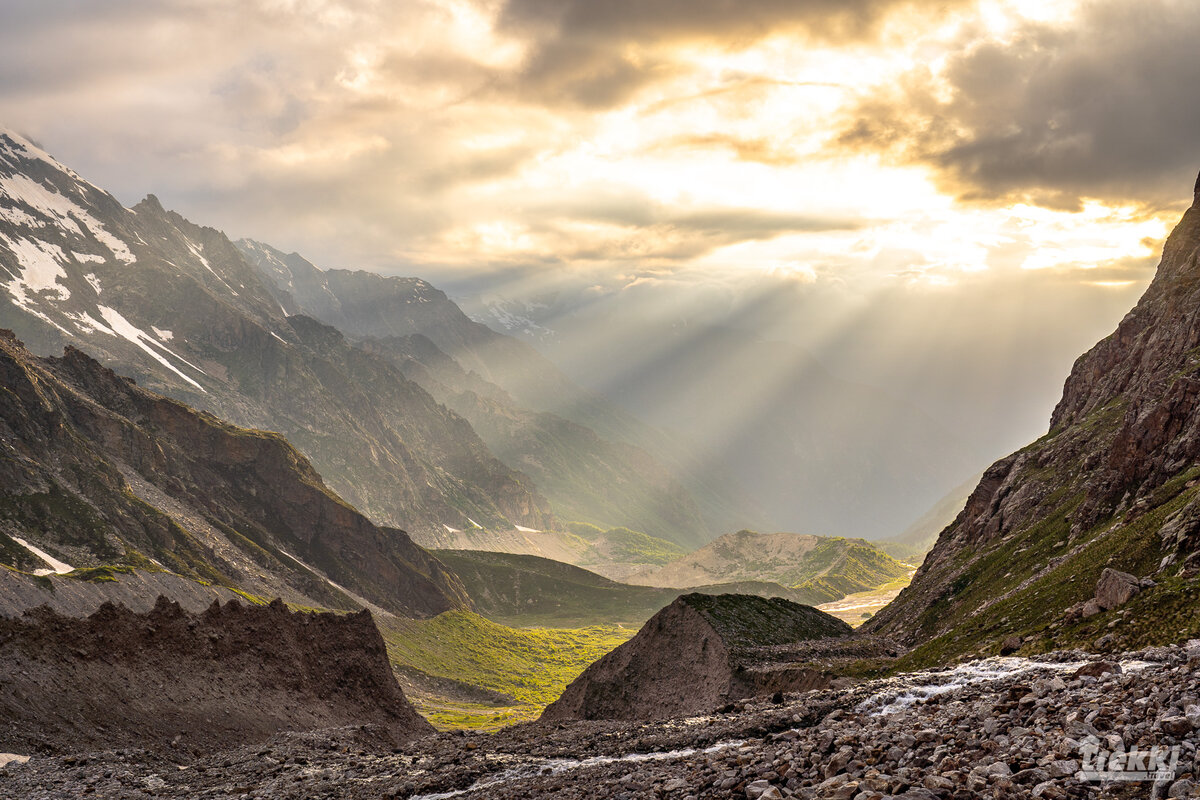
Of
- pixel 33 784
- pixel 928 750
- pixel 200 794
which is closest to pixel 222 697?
pixel 33 784

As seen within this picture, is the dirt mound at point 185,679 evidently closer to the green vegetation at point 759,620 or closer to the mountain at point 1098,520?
the green vegetation at point 759,620

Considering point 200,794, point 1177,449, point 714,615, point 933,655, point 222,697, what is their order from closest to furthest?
point 200,794, point 933,655, point 1177,449, point 222,697, point 714,615

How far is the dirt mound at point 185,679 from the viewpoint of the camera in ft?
219

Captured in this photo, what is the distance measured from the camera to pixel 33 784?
167ft

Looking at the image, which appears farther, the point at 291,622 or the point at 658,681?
the point at 291,622

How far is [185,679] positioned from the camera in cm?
7706

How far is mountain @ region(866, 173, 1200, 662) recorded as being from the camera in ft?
145

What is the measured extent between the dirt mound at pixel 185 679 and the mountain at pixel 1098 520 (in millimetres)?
62274

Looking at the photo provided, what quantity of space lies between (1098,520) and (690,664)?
43.1m

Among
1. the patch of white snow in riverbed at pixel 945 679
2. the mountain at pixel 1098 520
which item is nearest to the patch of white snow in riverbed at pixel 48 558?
the mountain at pixel 1098 520

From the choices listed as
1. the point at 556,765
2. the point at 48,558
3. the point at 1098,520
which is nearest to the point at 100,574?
the point at 48,558

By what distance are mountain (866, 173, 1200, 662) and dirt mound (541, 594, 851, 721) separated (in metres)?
14.9

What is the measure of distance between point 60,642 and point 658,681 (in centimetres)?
5816

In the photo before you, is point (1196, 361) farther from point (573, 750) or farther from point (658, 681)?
point (573, 750)
